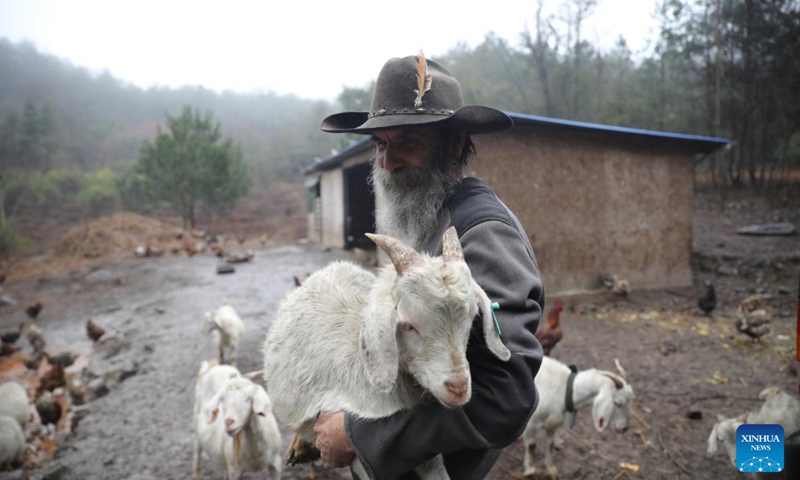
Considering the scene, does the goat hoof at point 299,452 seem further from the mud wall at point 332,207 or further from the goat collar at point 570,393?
the mud wall at point 332,207

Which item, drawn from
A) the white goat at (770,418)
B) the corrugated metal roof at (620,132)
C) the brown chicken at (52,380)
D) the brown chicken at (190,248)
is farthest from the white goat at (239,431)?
the brown chicken at (190,248)

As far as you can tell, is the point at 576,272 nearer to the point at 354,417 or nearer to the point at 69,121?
the point at 354,417

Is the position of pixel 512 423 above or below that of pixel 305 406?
above

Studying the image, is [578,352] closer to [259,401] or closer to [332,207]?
[259,401]

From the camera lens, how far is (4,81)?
33.8 m

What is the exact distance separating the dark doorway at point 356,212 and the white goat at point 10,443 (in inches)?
443

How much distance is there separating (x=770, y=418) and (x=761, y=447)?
1349mm

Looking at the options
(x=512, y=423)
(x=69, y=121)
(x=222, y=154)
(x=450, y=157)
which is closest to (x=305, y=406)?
(x=512, y=423)

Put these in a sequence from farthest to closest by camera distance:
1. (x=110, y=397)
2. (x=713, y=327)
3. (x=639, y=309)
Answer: (x=639, y=309) → (x=713, y=327) → (x=110, y=397)

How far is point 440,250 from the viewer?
64.7 inches

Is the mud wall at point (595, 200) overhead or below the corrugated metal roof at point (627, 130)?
below

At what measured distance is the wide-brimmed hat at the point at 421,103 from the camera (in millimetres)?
1703

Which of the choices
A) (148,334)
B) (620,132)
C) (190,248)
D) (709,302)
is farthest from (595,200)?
(190,248)

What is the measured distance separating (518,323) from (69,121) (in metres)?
57.5
